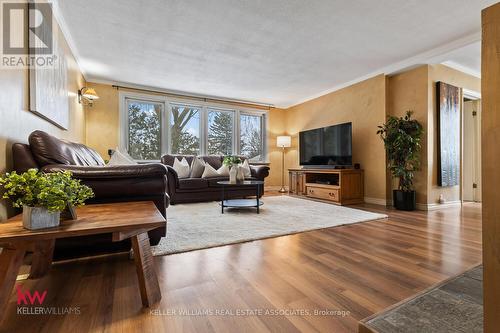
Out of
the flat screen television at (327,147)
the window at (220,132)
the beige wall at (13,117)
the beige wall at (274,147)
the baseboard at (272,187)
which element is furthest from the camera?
the beige wall at (274,147)

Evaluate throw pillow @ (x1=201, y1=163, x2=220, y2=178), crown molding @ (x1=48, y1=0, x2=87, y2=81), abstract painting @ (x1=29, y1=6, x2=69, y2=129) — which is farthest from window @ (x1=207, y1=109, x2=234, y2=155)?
abstract painting @ (x1=29, y1=6, x2=69, y2=129)

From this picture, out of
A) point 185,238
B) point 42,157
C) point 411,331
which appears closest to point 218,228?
point 185,238

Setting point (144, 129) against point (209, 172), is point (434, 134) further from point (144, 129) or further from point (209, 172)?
point (144, 129)

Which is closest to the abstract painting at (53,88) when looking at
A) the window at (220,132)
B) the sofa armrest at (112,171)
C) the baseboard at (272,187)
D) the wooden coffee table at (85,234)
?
the sofa armrest at (112,171)

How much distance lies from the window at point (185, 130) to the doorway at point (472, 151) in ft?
17.8

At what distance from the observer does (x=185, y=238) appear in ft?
7.00

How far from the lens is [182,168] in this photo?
4480 millimetres

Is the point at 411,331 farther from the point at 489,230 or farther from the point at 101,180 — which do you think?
the point at 101,180

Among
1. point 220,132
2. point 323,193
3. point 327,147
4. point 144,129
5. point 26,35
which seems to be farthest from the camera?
point 220,132

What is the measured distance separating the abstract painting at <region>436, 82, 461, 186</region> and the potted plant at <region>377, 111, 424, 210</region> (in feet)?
1.23

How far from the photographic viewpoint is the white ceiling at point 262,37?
2.38m

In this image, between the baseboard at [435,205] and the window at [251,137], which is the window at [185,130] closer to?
the window at [251,137]

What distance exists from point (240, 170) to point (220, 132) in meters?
2.47

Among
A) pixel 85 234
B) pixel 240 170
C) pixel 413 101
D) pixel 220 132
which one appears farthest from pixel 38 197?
pixel 220 132
